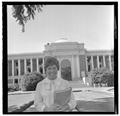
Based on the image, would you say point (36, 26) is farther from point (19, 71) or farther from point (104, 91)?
point (104, 91)

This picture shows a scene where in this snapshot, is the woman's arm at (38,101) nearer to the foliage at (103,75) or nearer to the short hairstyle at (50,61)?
the short hairstyle at (50,61)

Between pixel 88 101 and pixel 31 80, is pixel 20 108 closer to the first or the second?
pixel 31 80

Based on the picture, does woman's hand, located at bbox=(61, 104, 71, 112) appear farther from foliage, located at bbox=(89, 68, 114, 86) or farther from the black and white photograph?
foliage, located at bbox=(89, 68, 114, 86)

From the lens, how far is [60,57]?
298 cm

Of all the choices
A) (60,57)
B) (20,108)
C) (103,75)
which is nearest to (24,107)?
(20,108)

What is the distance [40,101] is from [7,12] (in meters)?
1.21

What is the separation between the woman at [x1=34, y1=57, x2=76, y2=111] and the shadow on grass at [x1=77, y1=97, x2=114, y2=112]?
0.10 meters

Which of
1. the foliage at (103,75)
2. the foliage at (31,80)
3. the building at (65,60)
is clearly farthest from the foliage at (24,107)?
the foliage at (103,75)

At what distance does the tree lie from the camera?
3.01 m

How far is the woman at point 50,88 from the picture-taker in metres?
2.89

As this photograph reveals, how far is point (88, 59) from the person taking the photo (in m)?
3.03

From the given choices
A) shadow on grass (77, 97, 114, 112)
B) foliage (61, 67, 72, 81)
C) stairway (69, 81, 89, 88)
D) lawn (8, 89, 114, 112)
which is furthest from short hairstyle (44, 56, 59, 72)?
shadow on grass (77, 97, 114, 112)

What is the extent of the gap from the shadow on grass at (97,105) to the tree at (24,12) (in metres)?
1.22

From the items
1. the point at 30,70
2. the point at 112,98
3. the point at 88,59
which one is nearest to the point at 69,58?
the point at 88,59
